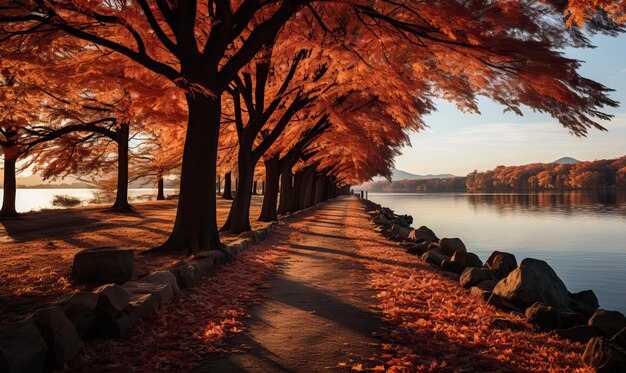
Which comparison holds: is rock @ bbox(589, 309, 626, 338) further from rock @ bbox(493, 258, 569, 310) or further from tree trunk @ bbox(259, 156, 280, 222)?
tree trunk @ bbox(259, 156, 280, 222)

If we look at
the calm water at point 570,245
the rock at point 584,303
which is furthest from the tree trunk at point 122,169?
the rock at point 584,303

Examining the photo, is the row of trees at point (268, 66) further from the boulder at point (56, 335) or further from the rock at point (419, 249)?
the boulder at point (56, 335)

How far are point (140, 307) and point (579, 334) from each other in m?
5.51

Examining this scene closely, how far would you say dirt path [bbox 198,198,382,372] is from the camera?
166 inches

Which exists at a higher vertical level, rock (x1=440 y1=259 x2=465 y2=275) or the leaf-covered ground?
the leaf-covered ground

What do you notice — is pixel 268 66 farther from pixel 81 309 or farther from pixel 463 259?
pixel 81 309

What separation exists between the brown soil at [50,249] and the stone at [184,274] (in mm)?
828

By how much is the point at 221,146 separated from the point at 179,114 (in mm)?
4062

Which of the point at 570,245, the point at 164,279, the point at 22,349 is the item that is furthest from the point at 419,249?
the point at 570,245

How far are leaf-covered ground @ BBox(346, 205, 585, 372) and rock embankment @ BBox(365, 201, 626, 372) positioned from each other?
→ 0.21m

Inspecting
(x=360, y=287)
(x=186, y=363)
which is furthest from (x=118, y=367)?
(x=360, y=287)

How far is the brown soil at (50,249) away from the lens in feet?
19.3

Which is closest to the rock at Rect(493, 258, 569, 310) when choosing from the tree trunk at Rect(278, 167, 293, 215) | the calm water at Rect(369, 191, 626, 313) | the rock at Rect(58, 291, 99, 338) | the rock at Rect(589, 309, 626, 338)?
the rock at Rect(589, 309, 626, 338)

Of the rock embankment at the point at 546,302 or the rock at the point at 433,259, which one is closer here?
the rock embankment at the point at 546,302
